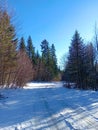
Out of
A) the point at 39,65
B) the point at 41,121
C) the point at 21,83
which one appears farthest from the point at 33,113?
the point at 39,65

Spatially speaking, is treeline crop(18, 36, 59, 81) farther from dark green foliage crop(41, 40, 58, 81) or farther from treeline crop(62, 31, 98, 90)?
treeline crop(62, 31, 98, 90)

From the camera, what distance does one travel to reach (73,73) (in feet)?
152

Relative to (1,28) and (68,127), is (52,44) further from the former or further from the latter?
(68,127)

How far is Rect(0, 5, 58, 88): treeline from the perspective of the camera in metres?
25.8

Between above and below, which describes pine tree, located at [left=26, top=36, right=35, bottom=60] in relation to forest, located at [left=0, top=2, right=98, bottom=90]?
above

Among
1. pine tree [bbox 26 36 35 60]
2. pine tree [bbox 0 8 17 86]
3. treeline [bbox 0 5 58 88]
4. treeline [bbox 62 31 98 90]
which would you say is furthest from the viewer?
pine tree [bbox 26 36 35 60]

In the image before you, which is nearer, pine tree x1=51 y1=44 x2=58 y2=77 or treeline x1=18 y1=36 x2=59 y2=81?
treeline x1=18 y1=36 x2=59 y2=81

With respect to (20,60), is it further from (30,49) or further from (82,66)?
(30,49)

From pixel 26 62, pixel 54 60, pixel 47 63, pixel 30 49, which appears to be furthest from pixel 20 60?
pixel 54 60

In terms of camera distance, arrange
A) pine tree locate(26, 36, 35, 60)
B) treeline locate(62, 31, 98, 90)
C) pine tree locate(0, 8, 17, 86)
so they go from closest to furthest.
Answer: pine tree locate(0, 8, 17, 86) < treeline locate(62, 31, 98, 90) < pine tree locate(26, 36, 35, 60)

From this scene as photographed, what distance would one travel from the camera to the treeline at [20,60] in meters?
25.8

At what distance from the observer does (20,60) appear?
4016cm

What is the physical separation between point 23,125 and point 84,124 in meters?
2.12

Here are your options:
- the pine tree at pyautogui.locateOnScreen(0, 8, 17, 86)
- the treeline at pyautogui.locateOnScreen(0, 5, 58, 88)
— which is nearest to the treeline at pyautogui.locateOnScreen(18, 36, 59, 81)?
the treeline at pyautogui.locateOnScreen(0, 5, 58, 88)
